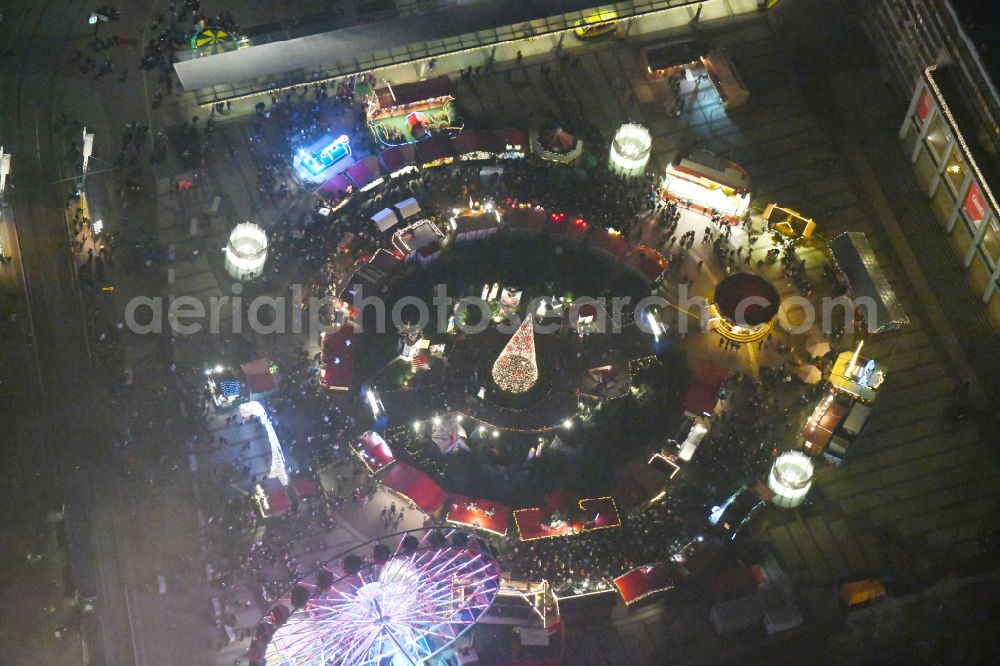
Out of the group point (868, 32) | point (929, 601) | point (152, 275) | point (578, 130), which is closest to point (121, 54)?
point (152, 275)

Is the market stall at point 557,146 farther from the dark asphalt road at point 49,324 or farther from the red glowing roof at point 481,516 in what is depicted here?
the dark asphalt road at point 49,324

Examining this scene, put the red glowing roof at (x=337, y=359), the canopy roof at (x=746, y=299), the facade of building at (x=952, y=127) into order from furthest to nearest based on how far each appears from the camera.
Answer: the canopy roof at (x=746, y=299) → the facade of building at (x=952, y=127) → the red glowing roof at (x=337, y=359)

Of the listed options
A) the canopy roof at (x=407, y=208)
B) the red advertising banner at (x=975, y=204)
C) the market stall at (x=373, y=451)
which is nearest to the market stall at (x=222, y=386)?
the market stall at (x=373, y=451)

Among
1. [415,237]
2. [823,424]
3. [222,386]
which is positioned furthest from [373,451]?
[823,424]

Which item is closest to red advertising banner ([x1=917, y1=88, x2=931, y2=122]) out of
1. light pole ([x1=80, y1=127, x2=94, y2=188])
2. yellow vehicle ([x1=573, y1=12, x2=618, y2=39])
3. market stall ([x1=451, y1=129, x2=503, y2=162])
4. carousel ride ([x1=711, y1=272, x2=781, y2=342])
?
carousel ride ([x1=711, y1=272, x2=781, y2=342])

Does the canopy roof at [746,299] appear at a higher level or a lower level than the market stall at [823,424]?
higher

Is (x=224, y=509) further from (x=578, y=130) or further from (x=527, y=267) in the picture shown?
(x=578, y=130)

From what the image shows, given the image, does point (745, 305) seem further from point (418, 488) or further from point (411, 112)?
point (411, 112)

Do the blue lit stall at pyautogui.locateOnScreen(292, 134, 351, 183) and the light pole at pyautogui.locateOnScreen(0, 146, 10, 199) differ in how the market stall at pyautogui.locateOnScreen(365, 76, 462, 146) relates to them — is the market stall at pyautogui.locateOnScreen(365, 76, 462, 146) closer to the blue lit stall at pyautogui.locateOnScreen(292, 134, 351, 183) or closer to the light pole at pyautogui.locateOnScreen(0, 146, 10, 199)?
the blue lit stall at pyautogui.locateOnScreen(292, 134, 351, 183)
